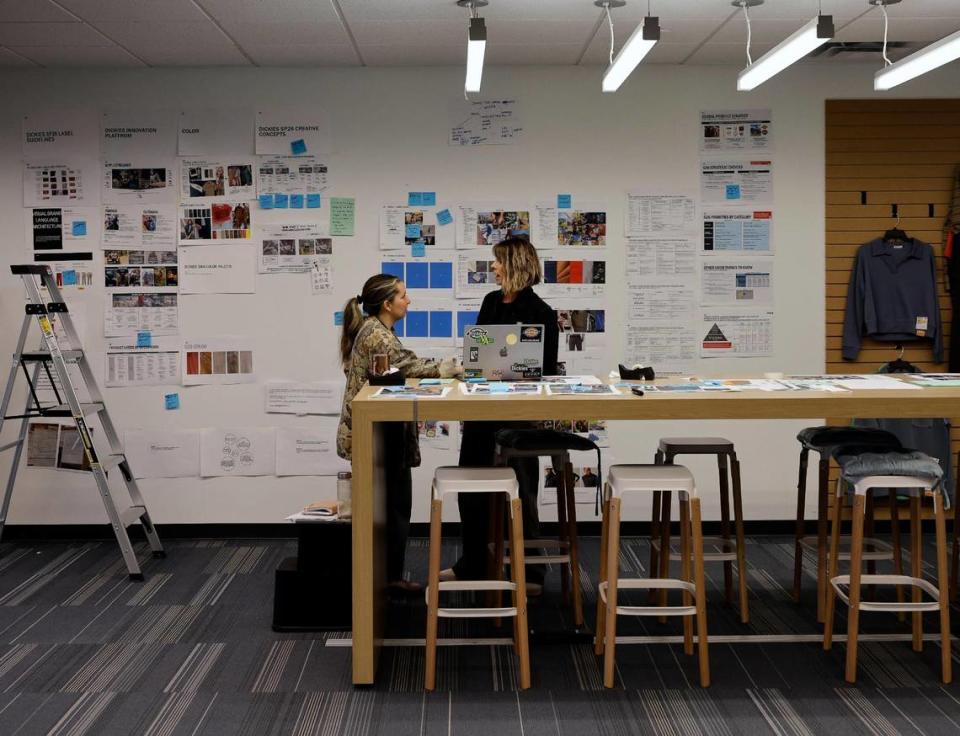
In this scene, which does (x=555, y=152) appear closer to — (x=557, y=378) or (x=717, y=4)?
(x=717, y=4)

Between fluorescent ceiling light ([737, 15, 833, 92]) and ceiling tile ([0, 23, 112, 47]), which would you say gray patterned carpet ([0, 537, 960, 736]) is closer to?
fluorescent ceiling light ([737, 15, 833, 92])

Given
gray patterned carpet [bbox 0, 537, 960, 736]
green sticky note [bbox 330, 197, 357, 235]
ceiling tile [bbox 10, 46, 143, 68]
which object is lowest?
gray patterned carpet [bbox 0, 537, 960, 736]

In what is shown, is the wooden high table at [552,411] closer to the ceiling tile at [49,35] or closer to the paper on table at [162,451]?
the paper on table at [162,451]

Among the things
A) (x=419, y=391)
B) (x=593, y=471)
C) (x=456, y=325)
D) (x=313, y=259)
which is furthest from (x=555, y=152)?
(x=419, y=391)

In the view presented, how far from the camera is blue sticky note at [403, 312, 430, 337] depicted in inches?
209

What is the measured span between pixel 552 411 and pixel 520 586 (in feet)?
2.02

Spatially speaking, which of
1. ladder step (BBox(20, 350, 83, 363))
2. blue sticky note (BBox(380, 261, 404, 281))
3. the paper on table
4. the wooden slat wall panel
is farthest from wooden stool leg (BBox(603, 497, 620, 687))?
ladder step (BBox(20, 350, 83, 363))

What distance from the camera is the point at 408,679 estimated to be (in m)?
3.32

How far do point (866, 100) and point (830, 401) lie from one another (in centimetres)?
287

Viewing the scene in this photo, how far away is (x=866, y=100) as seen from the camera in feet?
17.4

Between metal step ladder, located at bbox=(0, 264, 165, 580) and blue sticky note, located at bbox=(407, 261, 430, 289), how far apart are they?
1.81 metres

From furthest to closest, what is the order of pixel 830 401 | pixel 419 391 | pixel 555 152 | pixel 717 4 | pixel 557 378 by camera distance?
pixel 555 152
pixel 717 4
pixel 557 378
pixel 419 391
pixel 830 401

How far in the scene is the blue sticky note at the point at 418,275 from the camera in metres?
5.29

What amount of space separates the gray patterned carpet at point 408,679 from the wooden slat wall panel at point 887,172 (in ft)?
7.05
